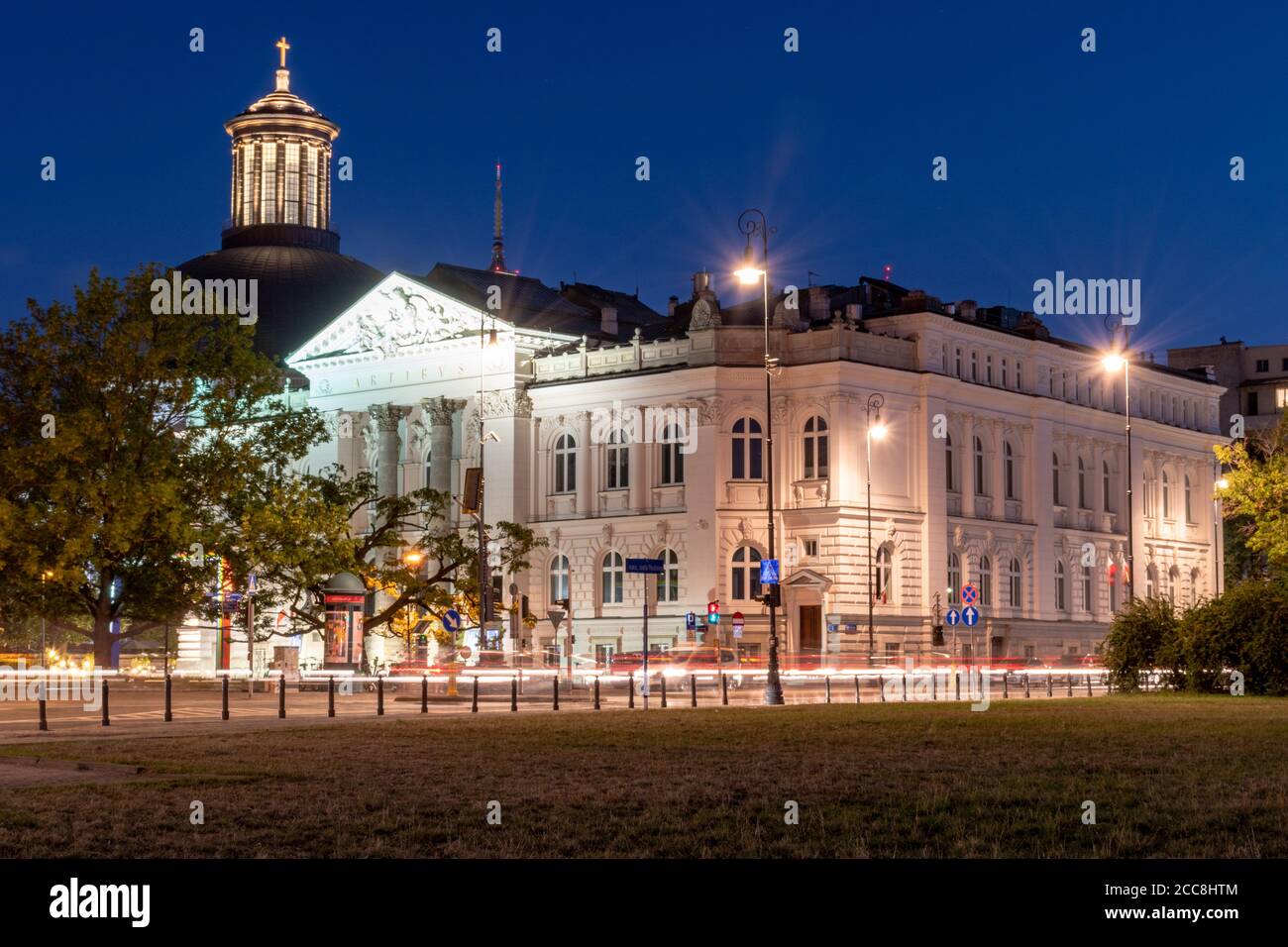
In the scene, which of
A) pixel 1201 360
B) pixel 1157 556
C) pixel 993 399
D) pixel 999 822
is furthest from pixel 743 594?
pixel 1201 360

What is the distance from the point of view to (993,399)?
328 feet

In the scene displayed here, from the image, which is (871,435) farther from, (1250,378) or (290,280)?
(1250,378)

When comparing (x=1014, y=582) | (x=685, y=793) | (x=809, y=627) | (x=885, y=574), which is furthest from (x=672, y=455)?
(x=685, y=793)

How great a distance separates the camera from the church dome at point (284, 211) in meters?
135

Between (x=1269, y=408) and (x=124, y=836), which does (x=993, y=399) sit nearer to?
(x=1269, y=408)

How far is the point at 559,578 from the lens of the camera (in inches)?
3920

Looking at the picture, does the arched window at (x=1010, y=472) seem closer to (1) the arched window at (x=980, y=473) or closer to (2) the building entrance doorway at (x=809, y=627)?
(1) the arched window at (x=980, y=473)

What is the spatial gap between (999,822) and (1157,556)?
10006 cm

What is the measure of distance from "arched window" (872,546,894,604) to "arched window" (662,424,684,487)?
9.97 m

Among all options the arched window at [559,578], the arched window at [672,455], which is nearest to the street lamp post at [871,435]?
the arched window at [672,455]

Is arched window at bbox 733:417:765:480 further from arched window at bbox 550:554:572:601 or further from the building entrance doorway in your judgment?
arched window at bbox 550:554:572:601

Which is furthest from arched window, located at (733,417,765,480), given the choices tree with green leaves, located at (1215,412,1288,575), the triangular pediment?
tree with green leaves, located at (1215,412,1288,575)

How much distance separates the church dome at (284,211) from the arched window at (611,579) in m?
42.7
